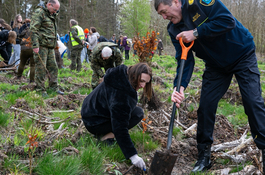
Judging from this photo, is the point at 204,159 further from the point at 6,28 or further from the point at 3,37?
the point at 6,28

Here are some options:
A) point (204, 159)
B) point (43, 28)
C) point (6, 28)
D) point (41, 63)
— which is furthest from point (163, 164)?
point (6, 28)

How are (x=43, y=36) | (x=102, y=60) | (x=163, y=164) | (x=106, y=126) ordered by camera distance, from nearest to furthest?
1. (x=163, y=164)
2. (x=106, y=126)
3. (x=43, y=36)
4. (x=102, y=60)

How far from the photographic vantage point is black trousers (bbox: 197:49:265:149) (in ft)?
7.63

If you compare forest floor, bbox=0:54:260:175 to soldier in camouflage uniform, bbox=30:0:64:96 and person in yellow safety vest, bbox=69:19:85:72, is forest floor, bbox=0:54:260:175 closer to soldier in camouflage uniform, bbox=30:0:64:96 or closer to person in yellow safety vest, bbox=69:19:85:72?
soldier in camouflage uniform, bbox=30:0:64:96

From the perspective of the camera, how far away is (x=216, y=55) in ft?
8.21

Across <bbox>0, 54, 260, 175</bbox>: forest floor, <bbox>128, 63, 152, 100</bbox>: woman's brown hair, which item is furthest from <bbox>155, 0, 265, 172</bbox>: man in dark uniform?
<bbox>128, 63, 152, 100</bbox>: woman's brown hair

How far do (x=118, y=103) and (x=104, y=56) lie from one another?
288cm

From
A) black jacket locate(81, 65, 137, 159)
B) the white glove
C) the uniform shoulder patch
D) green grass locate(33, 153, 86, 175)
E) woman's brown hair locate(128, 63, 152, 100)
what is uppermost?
the uniform shoulder patch

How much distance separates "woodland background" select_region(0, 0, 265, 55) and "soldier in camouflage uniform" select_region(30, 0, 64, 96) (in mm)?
5200

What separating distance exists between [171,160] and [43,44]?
4165 mm

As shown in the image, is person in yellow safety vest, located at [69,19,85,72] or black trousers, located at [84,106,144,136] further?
person in yellow safety vest, located at [69,19,85,72]

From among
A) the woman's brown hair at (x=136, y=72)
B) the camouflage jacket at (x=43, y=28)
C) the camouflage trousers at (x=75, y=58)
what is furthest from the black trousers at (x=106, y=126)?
the camouflage trousers at (x=75, y=58)

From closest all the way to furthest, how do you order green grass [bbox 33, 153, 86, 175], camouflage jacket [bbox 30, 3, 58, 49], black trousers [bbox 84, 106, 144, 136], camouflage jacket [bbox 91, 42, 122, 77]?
green grass [bbox 33, 153, 86, 175] → black trousers [bbox 84, 106, 144, 136] → camouflage jacket [bbox 30, 3, 58, 49] → camouflage jacket [bbox 91, 42, 122, 77]

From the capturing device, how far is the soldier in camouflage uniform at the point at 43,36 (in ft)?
16.1
